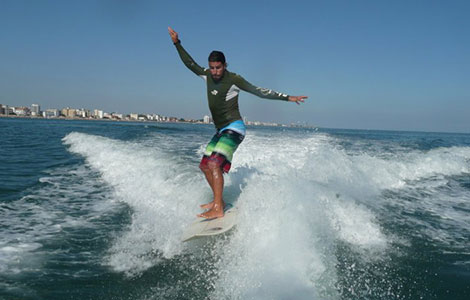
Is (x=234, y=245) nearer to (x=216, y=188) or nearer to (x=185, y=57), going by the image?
(x=216, y=188)

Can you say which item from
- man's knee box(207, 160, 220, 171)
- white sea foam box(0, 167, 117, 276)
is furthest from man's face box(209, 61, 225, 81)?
white sea foam box(0, 167, 117, 276)

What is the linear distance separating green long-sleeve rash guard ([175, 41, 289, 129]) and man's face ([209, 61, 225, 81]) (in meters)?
0.08

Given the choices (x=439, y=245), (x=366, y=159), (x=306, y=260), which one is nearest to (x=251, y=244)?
(x=306, y=260)

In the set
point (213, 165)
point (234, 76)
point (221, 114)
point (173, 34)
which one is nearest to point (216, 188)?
point (213, 165)

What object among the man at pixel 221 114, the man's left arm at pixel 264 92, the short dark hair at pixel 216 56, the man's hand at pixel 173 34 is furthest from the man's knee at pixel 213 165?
the man's hand at pixel 173 34

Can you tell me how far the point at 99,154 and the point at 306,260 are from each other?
13.4 m

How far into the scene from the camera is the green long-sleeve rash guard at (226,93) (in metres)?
5.29

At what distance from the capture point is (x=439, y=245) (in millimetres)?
5332

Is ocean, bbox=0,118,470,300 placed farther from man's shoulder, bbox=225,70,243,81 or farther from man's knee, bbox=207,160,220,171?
man's shoulder, bbox=225,70,243,81

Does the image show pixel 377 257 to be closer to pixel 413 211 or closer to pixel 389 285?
pixel 389 285

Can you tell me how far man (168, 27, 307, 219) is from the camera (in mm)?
5227

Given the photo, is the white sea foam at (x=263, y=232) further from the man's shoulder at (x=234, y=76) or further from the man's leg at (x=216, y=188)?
the man's shoulder at (x=234, y=76)

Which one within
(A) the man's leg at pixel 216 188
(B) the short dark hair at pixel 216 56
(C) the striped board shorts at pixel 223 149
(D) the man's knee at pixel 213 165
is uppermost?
(B) the short dark hair at pixel 216 56

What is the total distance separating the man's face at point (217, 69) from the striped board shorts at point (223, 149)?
36.8 inches
